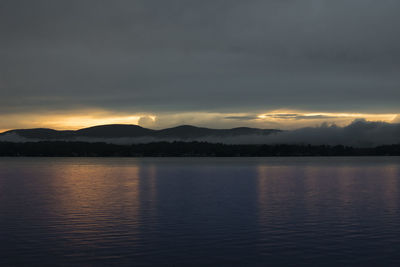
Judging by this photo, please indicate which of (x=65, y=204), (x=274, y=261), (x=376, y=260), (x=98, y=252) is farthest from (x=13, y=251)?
(x=65, y=204)

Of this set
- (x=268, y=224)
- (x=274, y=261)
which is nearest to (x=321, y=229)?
(x=268, y=224)

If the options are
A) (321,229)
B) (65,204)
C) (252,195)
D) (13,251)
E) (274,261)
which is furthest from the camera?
(252,195)

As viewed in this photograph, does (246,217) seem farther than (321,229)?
Yes

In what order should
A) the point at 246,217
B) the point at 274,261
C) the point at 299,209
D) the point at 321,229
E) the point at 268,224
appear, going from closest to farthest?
the point at 274,261, the point at 321,229, the point at 268,224, the point at 246,217, the point at 299,209

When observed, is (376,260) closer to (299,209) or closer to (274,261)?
(274,261)

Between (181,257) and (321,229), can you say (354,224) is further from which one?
(181,257)

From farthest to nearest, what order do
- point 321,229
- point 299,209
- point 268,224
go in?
point 299,209
point 268,224
point 321,229

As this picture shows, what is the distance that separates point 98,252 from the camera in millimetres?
31688

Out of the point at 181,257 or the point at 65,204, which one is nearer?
the point at 181,257

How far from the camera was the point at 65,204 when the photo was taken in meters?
62.9

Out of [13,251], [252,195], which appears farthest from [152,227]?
[252,195]

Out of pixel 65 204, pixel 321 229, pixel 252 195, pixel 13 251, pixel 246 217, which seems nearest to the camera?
pixel 13 251

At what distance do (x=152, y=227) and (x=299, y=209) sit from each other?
22377mm

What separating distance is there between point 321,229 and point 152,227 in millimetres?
16078
